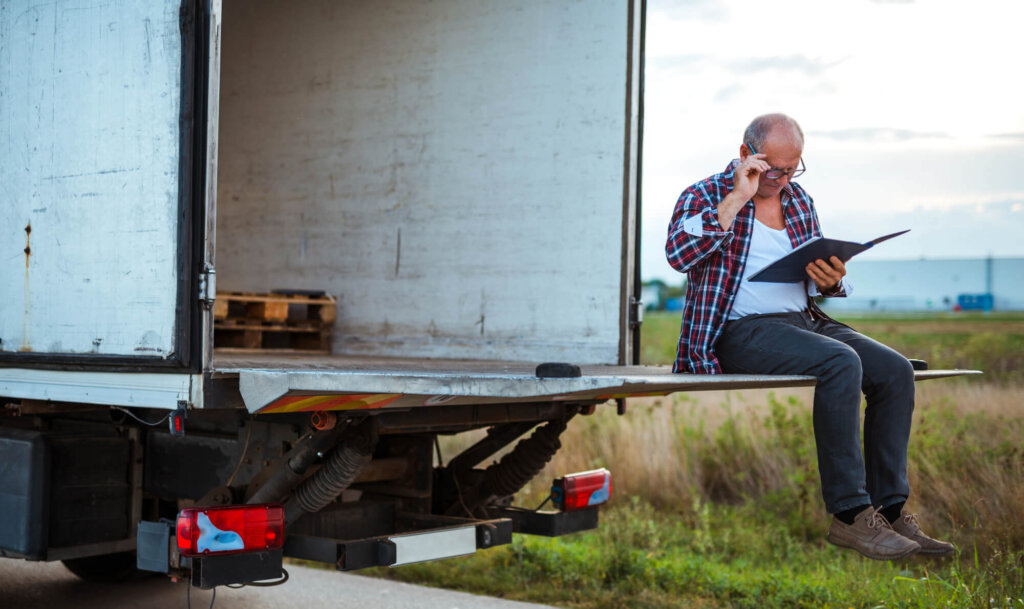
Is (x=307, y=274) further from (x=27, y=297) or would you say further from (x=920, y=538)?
(x=920, y=538)

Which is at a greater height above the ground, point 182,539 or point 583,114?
point 583,114

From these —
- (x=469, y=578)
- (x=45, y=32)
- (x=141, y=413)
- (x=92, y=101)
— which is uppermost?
(x=45, y=32)

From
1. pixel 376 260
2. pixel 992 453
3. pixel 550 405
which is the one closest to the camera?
pixel 550 405

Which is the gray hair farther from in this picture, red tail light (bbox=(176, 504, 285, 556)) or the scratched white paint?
red tail light (bbox=(176, 504, 285, 556))

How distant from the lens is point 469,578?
21.1 feet

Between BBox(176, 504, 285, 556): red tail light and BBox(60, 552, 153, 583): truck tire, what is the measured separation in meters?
2.20

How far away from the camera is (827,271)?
390 cm

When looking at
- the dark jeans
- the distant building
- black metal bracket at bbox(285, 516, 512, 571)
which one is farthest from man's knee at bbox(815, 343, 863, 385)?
the distant building

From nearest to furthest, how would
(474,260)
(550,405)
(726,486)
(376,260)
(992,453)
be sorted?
1. (550,405)
2. (474,260)
3. (376,260)
4. (992,453)
5. (726,486)

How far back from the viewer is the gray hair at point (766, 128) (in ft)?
13.1

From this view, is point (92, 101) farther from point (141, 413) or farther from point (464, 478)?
point (464, 478)

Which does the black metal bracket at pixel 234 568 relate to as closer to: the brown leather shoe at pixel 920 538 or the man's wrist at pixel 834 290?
the brown leather shoe at pixel 920 538

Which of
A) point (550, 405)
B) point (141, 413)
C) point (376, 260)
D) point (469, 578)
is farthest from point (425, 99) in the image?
point (469, 578)

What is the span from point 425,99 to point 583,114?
1101 millimetres
